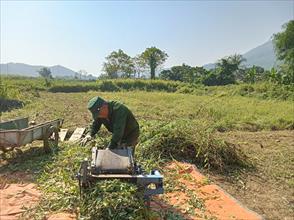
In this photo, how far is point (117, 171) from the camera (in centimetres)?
419

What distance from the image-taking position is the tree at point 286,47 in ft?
108

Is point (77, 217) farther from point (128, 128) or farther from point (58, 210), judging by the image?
point (128, 128)

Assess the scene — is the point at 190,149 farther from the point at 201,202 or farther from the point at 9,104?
the point at 9,104

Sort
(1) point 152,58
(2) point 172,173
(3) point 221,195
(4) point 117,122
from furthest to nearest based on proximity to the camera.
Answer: (1) point 152,58 < (2) point 172,173 < (3) point 221,195 < (4) point 117,122

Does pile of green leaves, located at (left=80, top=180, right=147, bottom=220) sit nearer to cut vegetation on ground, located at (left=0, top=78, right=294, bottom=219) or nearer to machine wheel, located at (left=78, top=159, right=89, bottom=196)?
cut vegetation on ground, located at (left=0, top=78, right=294, bottom=219)

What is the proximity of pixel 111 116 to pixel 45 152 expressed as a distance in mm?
2968

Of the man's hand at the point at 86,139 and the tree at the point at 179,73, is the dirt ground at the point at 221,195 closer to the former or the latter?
the man's hand at the point at 86,139

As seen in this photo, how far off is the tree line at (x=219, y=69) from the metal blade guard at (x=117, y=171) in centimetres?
2595

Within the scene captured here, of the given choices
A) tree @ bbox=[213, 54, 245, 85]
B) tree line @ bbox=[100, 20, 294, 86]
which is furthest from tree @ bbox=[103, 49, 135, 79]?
tree @ bbox=[213, 54, 245, 85]

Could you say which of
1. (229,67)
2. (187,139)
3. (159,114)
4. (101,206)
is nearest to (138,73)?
(229,67)

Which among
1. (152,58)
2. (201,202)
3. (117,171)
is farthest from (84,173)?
(152,58)

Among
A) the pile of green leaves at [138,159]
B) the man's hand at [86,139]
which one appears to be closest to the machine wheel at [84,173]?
the pile of green leaves at [138,159]

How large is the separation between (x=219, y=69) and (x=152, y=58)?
14885 mm

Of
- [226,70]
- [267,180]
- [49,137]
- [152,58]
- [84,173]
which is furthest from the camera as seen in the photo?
[152,58]
